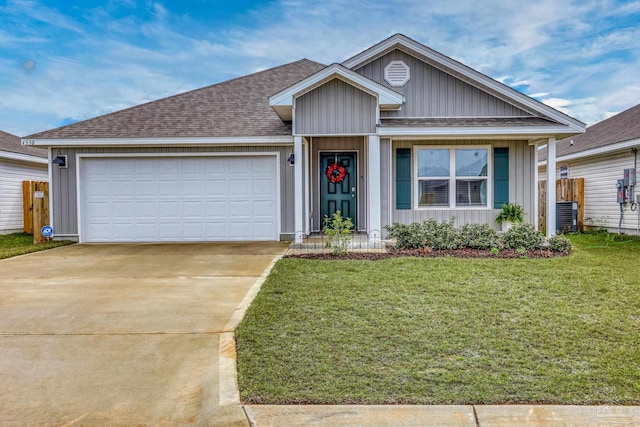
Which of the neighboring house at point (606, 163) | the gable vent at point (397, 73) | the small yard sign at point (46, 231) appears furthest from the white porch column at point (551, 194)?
the small yard sign at point (46, 231)

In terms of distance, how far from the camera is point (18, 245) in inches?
461

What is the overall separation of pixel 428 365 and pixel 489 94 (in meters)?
9.15

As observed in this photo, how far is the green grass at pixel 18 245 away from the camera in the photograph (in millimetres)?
10055

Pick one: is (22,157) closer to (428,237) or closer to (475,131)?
(428,237)

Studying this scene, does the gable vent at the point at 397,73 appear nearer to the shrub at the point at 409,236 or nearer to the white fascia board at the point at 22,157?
the shrub at the point at 409,236

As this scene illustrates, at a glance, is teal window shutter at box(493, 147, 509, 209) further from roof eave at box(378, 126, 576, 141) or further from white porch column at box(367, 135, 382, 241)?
white porch column at box(367, 135, 382, 241)

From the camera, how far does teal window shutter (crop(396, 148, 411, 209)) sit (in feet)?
37.0

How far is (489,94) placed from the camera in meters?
11.1

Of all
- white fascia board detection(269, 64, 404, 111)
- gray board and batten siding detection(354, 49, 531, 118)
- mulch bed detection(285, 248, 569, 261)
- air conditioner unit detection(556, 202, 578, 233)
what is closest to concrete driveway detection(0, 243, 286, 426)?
mulch bed detection(285, 248, 569, 261)

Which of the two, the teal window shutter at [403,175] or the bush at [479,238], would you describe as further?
the teal window shutter at [403,175]

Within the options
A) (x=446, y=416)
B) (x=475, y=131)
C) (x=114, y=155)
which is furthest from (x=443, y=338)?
(x=114, y=155)

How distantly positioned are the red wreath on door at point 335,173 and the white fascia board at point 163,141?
1.35 m

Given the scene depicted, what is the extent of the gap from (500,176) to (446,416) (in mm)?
9451

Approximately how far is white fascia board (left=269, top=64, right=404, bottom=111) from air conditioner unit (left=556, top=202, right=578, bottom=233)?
7.76 m
